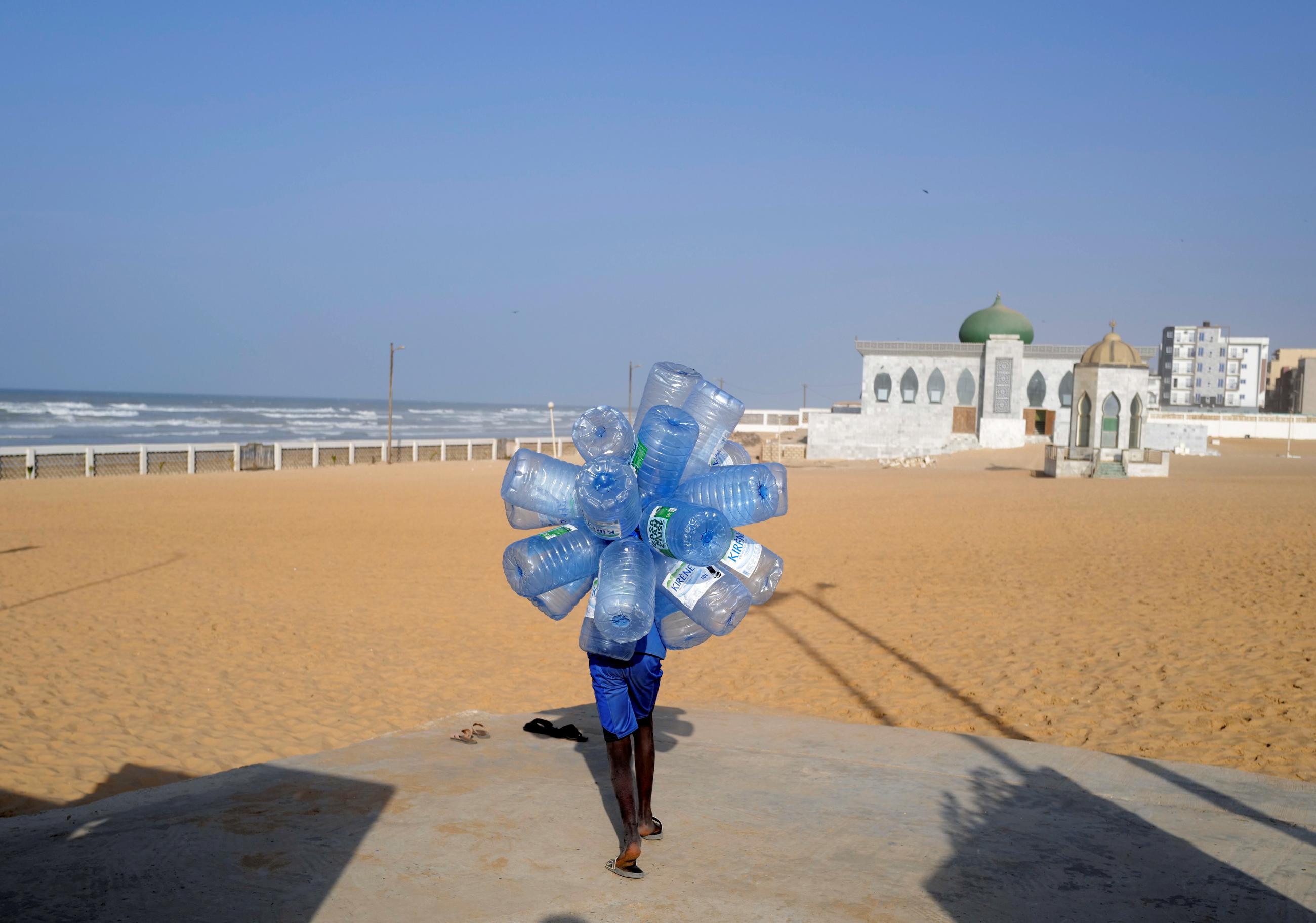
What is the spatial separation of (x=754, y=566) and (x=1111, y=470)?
2981 centimetres

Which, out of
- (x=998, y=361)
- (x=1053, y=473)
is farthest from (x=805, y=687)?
(x=998, y=361)

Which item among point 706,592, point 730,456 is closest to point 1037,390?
point 730,456

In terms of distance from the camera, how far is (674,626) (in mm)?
4301

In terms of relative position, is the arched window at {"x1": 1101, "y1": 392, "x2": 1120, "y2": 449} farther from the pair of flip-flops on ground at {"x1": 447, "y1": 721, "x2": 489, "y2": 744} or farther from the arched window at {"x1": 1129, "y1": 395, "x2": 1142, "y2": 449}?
the pair of flip-flops on ground at {"x1": 447, "y1": 721, "x2": 489, "y2": 744}

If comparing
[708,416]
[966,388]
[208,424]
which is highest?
[966,388]

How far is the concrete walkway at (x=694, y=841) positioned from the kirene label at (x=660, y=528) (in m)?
1.19

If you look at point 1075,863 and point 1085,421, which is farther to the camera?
point 1085,421

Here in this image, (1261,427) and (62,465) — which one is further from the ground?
(1261,427)

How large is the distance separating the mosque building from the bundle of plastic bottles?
143 ft

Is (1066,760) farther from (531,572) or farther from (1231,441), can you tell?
(1231,441)

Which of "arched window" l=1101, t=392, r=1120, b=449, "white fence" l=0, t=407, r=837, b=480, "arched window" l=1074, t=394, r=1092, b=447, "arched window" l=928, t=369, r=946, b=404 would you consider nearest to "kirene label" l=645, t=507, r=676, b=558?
"white fence" l=0, t=407, r=837, b=480

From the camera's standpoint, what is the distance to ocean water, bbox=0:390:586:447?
190 ft

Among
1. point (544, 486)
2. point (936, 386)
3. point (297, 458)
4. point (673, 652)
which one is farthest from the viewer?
point (936, 386)

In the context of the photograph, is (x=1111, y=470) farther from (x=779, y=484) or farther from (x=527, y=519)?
(x=527, y=519)
